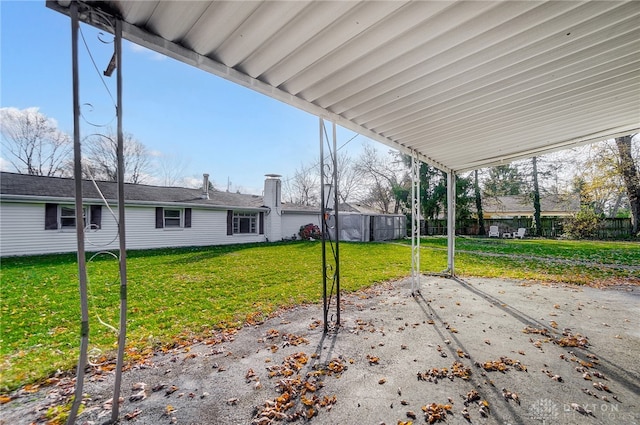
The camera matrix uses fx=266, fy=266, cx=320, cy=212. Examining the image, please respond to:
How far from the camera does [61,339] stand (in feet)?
12.0

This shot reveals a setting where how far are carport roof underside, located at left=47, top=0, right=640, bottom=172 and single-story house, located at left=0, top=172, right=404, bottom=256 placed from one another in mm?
6381

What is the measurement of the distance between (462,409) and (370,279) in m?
4.88

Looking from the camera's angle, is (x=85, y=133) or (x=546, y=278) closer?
(x=85, y=133)

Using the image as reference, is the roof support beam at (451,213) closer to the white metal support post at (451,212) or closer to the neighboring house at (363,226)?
the white metal support post at (451,212)

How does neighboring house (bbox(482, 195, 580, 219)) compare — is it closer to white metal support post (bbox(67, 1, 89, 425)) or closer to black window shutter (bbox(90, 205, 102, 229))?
black window shutter (bbox(90, 205, 102, 229))

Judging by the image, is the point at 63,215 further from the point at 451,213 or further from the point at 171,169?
the point at 171,169

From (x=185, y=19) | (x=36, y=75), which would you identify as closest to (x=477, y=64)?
(x=185, y=19)

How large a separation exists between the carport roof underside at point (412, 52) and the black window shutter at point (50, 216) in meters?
13.1

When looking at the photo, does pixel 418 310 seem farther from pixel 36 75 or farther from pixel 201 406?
pixel 36 75

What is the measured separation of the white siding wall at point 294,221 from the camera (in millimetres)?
18406

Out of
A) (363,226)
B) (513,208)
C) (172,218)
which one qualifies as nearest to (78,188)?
(172,218)

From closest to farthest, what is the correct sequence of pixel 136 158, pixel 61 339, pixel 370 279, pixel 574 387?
1. pixel 574 387
2. pixel 61 339
3. pixel 370 279
4. pixel 136 158

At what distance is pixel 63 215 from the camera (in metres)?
11.3

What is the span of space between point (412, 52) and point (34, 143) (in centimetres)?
2985
